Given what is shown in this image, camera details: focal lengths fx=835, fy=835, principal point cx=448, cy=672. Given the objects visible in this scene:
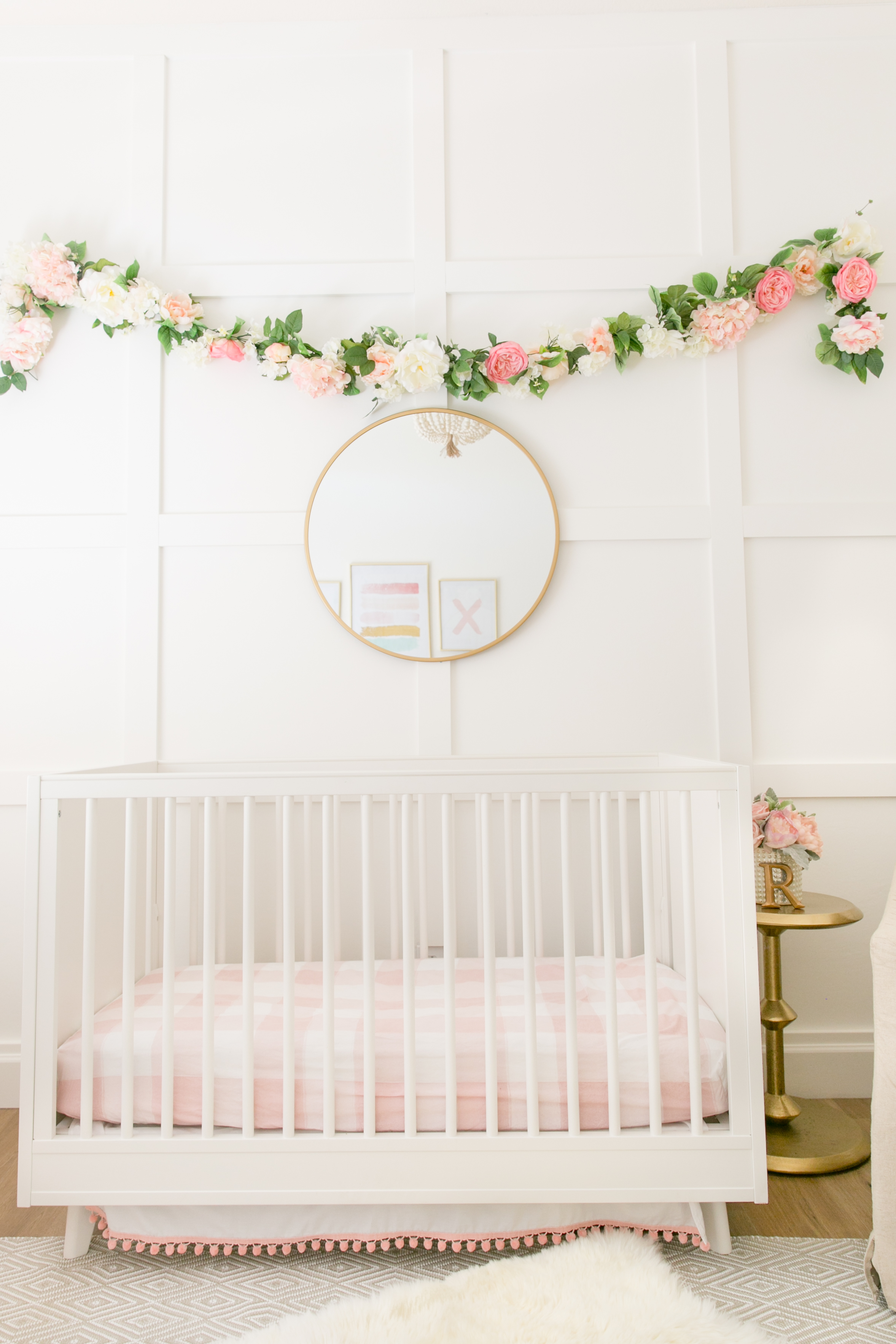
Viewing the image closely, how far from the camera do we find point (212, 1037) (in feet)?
4.66

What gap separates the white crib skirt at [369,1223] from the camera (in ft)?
4.75

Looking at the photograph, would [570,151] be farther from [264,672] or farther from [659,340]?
[264,672]

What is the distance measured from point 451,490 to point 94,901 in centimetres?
129

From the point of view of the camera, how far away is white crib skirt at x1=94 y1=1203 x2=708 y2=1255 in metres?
1.45

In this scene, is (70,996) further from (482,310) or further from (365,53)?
(365,53)

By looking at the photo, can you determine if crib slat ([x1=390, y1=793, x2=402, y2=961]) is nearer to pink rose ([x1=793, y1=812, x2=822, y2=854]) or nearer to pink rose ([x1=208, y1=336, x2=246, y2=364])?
pink rose ([x1=793, y1=812, x2=822, y2=854])

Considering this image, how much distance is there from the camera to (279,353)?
2.11 meters

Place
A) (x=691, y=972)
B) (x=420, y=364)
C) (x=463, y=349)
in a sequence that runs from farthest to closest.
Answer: (x=463, y=349) → (x=420, y=364) → (x=691, y=972)

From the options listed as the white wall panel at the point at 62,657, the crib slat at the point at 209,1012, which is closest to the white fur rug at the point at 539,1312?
the crib slat at the point at 209,1012

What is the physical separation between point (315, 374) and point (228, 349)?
0.24m

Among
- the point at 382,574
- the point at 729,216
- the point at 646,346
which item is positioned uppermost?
the point at 729,216

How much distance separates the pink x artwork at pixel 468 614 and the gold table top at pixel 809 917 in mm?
944

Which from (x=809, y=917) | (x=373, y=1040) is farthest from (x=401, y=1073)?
(x=809, y=917)

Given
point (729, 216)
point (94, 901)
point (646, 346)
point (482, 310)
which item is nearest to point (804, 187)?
point (729, 216)
